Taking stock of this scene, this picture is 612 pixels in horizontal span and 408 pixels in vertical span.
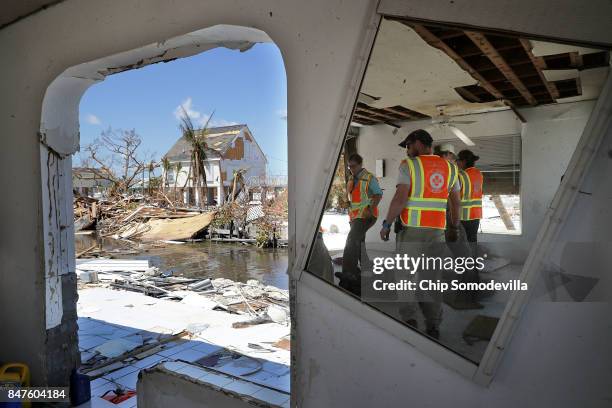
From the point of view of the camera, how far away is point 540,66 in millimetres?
1357

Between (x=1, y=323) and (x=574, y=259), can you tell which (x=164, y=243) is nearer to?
(x=1, y=323)

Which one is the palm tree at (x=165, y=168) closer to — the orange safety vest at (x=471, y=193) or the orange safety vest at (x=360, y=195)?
the orange safety vest at (x=360, y=195)

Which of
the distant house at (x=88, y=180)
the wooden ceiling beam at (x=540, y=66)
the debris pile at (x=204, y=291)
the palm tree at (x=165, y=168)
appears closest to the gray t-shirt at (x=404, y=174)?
the wooden ceiling beam at (x=540, y=66)

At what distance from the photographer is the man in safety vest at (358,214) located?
1702 millimetres

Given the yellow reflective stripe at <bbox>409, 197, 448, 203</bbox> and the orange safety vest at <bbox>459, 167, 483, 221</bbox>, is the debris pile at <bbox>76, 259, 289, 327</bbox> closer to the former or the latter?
the yellow reflective stripe at <bbox>409, 197, 448, 203</bbox>

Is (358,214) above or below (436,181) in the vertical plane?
below

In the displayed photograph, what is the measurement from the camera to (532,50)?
1389 millimetres

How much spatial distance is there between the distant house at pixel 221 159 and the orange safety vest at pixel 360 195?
21543 millimetres

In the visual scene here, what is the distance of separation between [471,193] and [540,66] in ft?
1.58

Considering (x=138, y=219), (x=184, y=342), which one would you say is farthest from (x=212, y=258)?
(x=184, y=342)

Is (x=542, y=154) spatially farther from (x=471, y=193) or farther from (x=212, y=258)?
(x=212, y=258)

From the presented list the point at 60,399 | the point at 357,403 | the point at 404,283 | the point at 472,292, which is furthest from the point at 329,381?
the point at 60,399

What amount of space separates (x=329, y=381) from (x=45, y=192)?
2525 mm

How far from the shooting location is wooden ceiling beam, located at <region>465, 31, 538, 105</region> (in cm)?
134
